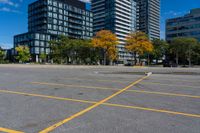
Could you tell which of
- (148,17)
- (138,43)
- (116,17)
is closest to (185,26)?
(116,17)

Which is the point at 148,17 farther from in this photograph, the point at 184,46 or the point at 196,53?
the point at 184,46

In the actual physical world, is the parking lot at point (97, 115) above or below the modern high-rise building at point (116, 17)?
below

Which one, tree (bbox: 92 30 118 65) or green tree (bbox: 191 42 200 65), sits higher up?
tree (bbox: 92 30 118 65)

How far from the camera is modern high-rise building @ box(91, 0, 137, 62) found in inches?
6117

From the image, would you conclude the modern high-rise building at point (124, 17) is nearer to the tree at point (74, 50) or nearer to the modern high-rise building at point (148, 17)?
the modern high-rise building at point (148, 17)

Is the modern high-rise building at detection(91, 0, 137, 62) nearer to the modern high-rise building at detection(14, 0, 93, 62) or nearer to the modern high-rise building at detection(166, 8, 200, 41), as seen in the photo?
the modern high-rise building at detection(14, 0, 93, 62)

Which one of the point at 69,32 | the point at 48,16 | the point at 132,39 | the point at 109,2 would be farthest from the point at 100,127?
the point at 109,2

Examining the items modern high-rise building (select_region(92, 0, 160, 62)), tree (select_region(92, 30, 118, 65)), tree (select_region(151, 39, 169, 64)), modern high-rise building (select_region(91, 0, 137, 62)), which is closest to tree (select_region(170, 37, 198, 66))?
tree (select_region(151, 39, 169, 64))

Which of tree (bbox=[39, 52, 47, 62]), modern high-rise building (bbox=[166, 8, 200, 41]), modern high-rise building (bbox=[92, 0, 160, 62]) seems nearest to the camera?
tree (bbox=[39, 52, 47, 62])

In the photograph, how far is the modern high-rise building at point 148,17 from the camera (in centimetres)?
18125

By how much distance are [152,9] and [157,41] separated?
11003 centimetres

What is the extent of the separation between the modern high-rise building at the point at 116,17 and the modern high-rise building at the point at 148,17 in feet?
49.3

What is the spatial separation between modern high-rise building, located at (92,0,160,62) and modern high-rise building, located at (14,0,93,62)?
58.4 feet

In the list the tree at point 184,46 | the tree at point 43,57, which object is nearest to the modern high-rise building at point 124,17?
the tree at point 43,57
